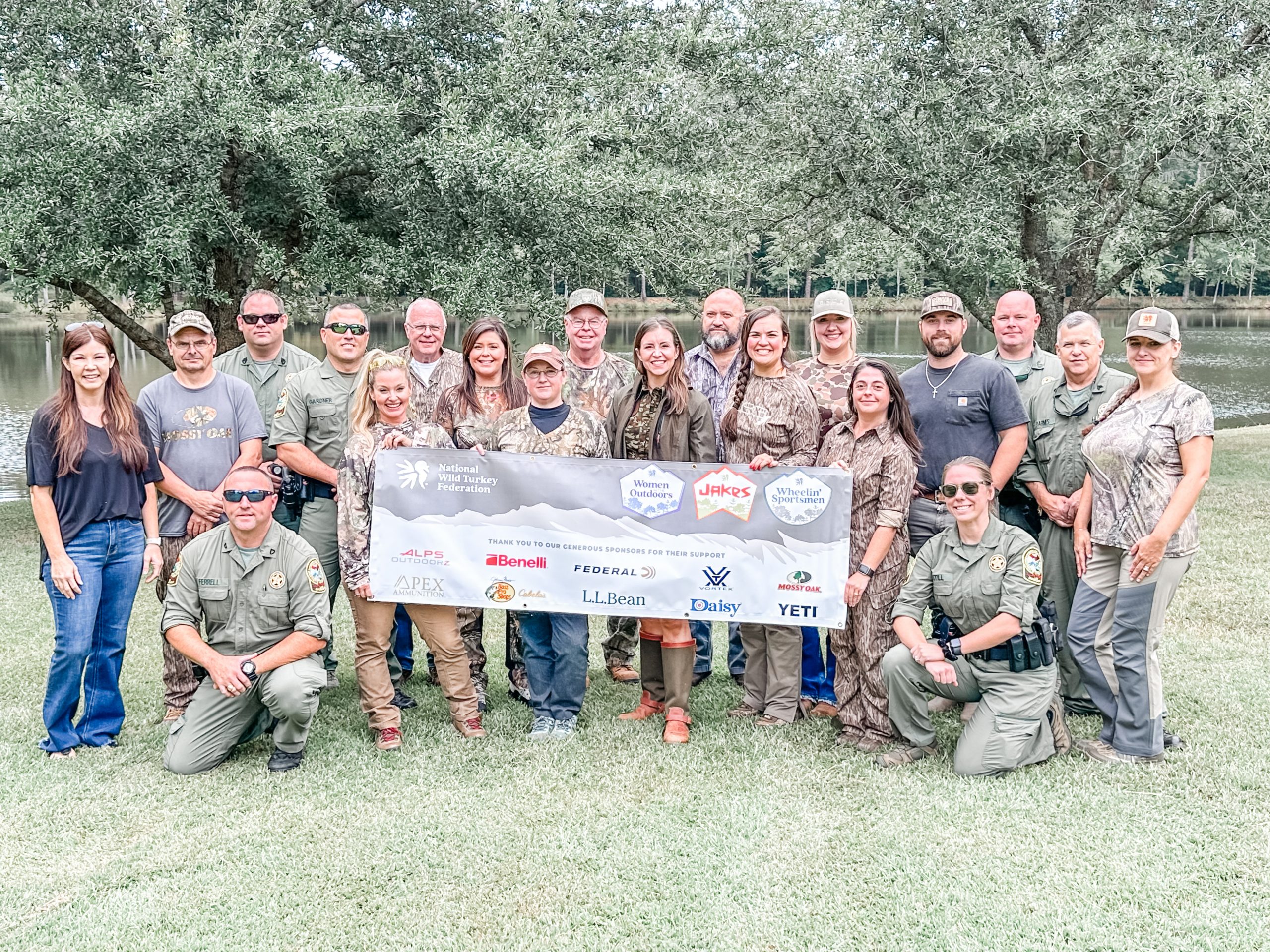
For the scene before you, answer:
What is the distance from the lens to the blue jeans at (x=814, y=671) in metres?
6.07

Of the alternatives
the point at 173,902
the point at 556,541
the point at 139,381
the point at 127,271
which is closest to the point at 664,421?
the point at 556,541

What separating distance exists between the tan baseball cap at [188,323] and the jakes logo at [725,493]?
8.89 feet

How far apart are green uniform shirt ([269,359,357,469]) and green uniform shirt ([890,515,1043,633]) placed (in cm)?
312

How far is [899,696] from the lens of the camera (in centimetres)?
521

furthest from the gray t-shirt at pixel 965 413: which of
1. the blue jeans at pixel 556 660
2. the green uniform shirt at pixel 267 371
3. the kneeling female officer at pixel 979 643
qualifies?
the green uniform shirt at pixel 267 371

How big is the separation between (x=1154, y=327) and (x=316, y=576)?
164 inches

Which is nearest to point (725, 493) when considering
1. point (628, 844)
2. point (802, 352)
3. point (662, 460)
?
point (662, 460)

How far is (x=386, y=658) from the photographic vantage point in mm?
5613

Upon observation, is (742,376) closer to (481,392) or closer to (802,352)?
(481,392)

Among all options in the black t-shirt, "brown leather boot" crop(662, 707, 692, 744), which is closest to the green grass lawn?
"brown leather boot" crop(662, 707, 692, 744)

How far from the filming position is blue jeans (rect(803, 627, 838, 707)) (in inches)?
239

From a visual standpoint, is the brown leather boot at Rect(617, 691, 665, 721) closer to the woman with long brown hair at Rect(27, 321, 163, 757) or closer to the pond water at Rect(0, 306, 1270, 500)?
the woman with long brown hair at Rect(27, 321, 163, 757)

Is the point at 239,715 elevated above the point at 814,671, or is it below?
above

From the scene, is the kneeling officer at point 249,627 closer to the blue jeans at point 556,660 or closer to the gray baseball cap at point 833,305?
the blue jeans at point 556,660
